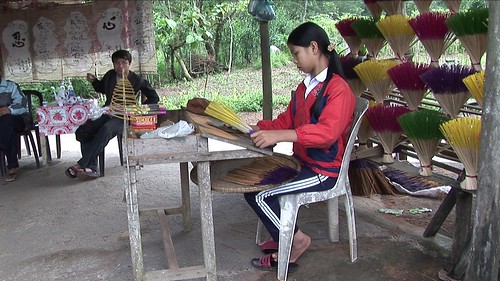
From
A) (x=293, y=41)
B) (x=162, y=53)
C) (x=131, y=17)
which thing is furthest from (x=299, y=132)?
(x=162, y=53)

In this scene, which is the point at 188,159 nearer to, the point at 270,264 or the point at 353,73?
the point at 270,264

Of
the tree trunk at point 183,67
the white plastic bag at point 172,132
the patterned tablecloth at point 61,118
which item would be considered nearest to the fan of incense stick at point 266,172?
the white plastic bag at point 172,132

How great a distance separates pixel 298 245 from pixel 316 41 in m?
1.17

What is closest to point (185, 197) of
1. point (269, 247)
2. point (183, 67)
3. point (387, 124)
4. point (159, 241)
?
point (159, 241)

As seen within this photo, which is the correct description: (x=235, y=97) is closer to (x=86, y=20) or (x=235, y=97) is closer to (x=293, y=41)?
(x=86, y=20)

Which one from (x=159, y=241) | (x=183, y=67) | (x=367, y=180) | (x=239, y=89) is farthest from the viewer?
(x=183, y=67)

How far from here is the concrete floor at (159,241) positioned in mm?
3023

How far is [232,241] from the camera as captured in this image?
11.4ft

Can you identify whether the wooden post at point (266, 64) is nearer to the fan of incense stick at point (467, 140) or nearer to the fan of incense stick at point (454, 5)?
the fan of incense stick at point (454, 5)

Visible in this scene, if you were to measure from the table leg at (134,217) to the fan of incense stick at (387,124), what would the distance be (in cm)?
153

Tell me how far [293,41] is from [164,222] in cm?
145

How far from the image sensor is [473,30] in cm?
271

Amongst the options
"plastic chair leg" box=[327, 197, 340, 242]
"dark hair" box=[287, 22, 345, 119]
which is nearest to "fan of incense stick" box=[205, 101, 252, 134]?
"dark hair" box=[287, 22, 345, 119]

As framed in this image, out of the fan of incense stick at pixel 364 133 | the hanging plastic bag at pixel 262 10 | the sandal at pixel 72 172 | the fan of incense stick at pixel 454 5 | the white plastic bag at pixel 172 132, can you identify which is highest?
the hanging plastic bag at pixel 262 10
